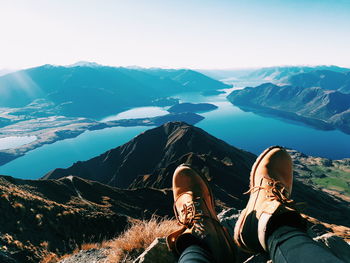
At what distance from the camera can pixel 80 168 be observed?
112812 mm

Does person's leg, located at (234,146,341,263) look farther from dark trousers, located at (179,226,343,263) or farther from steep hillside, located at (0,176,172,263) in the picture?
steep hillside, located at (0,176,172,263)

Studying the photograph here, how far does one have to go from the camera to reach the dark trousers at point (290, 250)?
1952mm

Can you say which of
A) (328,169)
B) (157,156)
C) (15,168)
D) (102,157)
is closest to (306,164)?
(328,169)

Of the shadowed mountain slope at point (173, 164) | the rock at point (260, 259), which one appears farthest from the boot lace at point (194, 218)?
→ the shadowed mountain slope at point (173, 164)

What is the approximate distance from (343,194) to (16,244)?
480ft

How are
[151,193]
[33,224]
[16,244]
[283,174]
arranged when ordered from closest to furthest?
[283,174] → [16,244] → [33,224] → [151,193]

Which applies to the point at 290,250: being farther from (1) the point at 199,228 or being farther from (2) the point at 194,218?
(2) the point at 194,218

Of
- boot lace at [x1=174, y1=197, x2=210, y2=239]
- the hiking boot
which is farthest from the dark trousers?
boot lace at [x1=174, y1=197, x2=210, y2=239]

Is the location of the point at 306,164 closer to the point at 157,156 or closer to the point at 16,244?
the point at 157,156

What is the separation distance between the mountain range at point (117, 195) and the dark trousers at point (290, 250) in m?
1.73

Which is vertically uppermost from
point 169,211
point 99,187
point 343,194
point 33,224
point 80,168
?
point 33,224

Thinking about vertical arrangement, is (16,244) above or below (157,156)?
above

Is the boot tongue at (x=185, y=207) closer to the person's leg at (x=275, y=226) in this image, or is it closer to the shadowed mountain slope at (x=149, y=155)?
the person's leg at (x=275, y=226)

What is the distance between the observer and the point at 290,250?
218 cm
